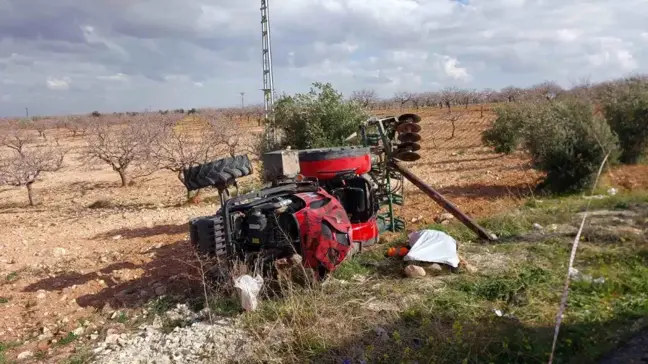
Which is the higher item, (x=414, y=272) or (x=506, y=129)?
(x=506, y=129)

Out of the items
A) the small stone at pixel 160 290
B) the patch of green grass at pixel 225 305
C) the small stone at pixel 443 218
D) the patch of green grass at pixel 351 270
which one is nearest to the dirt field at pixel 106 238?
the small stone at pixel 160 290

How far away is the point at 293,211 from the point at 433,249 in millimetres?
1649

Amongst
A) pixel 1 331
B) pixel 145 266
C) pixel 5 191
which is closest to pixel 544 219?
pixel 145 266

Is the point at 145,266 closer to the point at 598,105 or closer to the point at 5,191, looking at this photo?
the point at 598,105

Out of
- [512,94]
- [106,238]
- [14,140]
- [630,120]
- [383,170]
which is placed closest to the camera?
[383,170]

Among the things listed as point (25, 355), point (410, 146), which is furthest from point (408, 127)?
point (25, 355)

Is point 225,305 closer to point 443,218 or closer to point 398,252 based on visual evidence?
point 398,252

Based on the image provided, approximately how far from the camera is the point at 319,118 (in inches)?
452

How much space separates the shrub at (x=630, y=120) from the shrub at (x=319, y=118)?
22.3 feet

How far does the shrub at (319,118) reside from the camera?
1145 cm

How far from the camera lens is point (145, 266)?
6.98 meters

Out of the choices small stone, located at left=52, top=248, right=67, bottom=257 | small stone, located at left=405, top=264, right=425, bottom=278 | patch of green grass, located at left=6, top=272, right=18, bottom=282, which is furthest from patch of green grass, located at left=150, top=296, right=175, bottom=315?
small stone, located at left=52, top=248, right=67, bottom=257

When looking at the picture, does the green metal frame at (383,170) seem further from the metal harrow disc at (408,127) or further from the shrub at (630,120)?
the shrub at (630,120)

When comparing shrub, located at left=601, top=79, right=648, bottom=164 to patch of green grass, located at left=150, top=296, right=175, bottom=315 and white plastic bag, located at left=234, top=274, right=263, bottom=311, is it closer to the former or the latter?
white plastic bag, located at left=234, top=274, right=263, bottom=311
